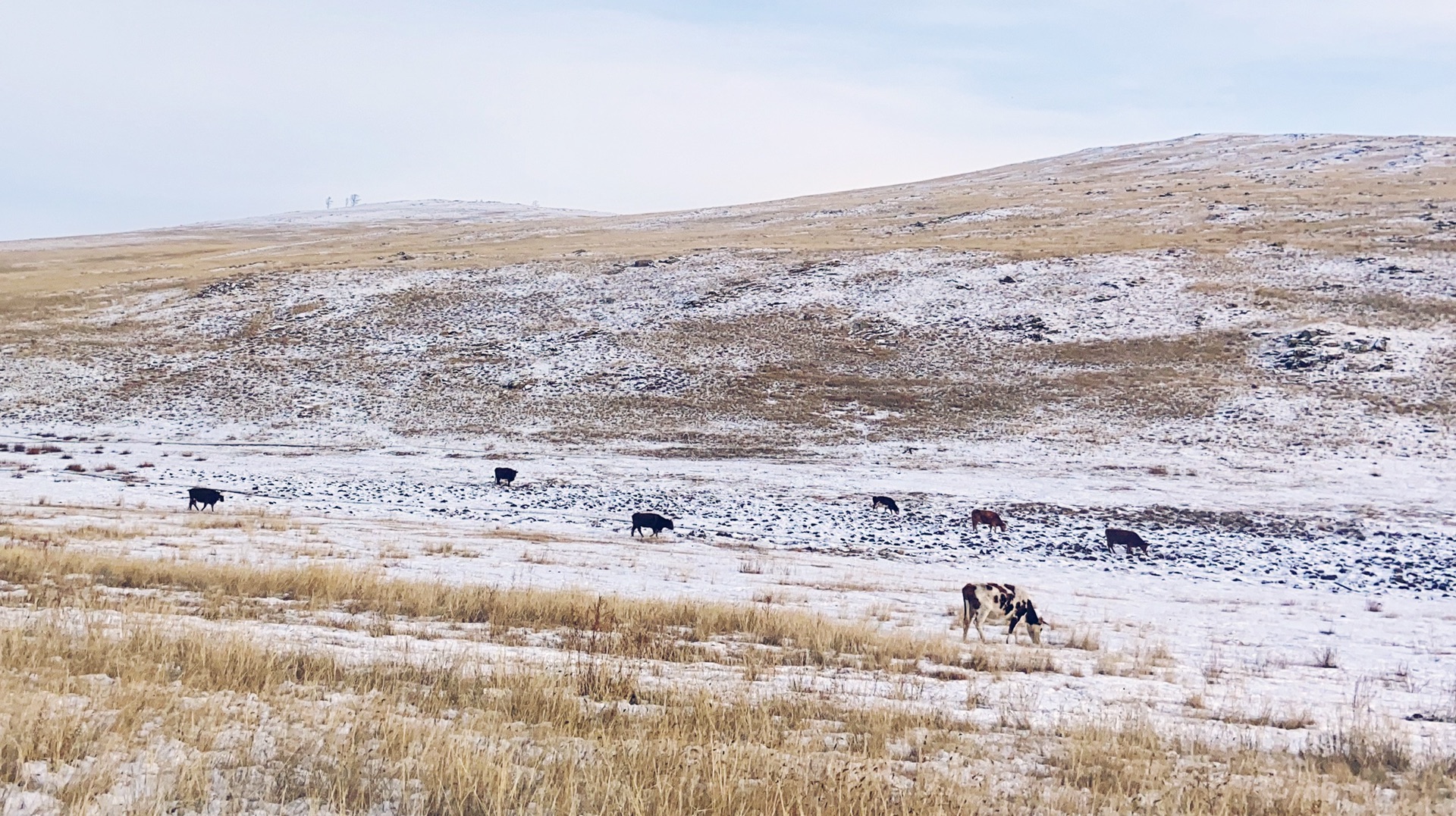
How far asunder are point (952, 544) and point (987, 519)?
1.98m

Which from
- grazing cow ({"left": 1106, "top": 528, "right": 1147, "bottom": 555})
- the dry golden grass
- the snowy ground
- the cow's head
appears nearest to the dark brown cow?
the snowy ground

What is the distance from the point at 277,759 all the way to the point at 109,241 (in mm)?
156105

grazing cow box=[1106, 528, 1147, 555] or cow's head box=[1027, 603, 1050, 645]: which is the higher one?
cow's head box=[1027, 603, 1050, 645]

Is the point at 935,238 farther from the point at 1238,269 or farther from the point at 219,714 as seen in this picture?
the point at 219,714

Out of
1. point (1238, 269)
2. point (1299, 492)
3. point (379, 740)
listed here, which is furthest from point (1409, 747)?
point (1238, 269)

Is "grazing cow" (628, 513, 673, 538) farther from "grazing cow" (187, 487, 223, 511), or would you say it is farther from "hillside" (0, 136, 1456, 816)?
"grazing cow" (187, 487, 223, 511)

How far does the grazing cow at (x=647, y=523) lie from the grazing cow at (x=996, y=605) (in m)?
11.1

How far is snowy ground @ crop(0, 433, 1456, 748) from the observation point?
9.91 m

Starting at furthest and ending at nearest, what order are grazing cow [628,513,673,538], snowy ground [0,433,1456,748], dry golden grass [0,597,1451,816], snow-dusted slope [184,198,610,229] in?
snow-dusted slope [184,198,610,229]
grazing cow [628,513,673,538]
snowy ground [0,433,1456,748]
dry golden grass [0,597,1451,816]

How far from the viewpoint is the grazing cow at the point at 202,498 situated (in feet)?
75.8

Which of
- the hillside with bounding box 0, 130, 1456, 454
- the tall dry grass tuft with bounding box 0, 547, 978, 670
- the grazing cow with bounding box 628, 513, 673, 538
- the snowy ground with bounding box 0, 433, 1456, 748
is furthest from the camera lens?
the hillside with bounding box 0, 130, 1456, 454

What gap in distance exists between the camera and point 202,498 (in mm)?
23219

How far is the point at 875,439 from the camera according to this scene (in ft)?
117

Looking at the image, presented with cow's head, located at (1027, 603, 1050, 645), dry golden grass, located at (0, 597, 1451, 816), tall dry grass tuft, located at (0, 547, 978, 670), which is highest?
dry golden grass, located at (0, 597, 1451, 816)
